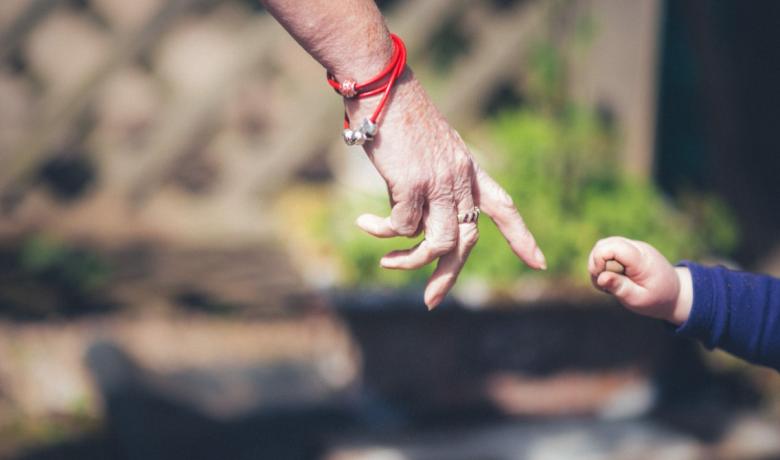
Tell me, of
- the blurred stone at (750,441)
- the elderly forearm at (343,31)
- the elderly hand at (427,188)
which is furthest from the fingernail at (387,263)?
the blurred stone at (750,441)

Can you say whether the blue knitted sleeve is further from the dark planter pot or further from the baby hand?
the dark planter pot

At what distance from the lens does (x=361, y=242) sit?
215 cm

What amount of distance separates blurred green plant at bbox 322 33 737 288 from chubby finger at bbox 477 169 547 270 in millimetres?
905

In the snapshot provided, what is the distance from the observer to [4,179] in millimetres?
3184

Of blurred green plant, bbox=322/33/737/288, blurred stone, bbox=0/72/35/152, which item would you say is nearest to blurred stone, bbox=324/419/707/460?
blurred green plant, bbox=322/33/737/288

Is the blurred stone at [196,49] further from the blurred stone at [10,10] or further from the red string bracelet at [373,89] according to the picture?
the red string bracelet at [373,89]

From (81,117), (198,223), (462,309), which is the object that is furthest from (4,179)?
(462,309)

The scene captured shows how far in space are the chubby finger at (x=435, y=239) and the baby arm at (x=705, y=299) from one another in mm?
192

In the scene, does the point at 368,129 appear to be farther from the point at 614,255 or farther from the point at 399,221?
the point at 614,255

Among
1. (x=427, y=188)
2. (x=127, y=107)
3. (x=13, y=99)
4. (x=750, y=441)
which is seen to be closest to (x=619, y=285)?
(x=427, y=188)

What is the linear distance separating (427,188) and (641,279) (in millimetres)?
312

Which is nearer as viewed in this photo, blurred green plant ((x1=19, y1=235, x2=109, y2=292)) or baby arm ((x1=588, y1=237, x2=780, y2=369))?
baby arm ((x1=588, y1=237, x2=780, y2=369))

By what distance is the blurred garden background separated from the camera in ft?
6.82

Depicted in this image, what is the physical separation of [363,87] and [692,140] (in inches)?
103
